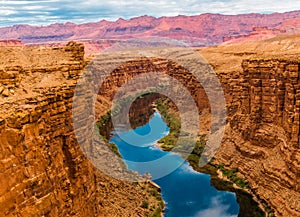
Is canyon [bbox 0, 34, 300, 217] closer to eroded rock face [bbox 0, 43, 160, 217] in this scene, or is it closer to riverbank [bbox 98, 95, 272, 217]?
eroded rock face [bbox 0, 43, 160, 217]

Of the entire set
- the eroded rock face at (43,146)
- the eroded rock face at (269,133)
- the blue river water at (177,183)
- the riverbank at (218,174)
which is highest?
the eroded rock face at (43,146)

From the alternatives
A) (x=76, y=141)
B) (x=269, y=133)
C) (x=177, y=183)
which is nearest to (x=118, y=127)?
(x=177, y=183)

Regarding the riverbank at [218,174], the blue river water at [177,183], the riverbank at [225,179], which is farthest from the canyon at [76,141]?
the blue river water at [177,183]

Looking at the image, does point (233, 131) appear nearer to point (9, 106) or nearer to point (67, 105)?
point (67, 105)

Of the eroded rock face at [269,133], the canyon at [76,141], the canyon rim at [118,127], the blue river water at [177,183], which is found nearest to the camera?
the canyon at [76,141]

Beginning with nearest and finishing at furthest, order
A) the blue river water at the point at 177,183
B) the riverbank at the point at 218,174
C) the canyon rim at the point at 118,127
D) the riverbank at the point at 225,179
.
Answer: the canyon rim at the point at 118,127
the riverbank at the point at 225,179
the riverbank at the point at 218,174
the blue river water at the point at 177,183

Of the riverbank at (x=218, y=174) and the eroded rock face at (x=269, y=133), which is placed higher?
the eroded rock face at (x=269, y=133)

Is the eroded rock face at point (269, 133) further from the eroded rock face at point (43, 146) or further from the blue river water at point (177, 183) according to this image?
the eroded rock face at point (43, 146)

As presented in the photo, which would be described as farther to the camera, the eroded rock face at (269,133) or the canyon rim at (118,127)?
the eroded rock face at (269,133)
